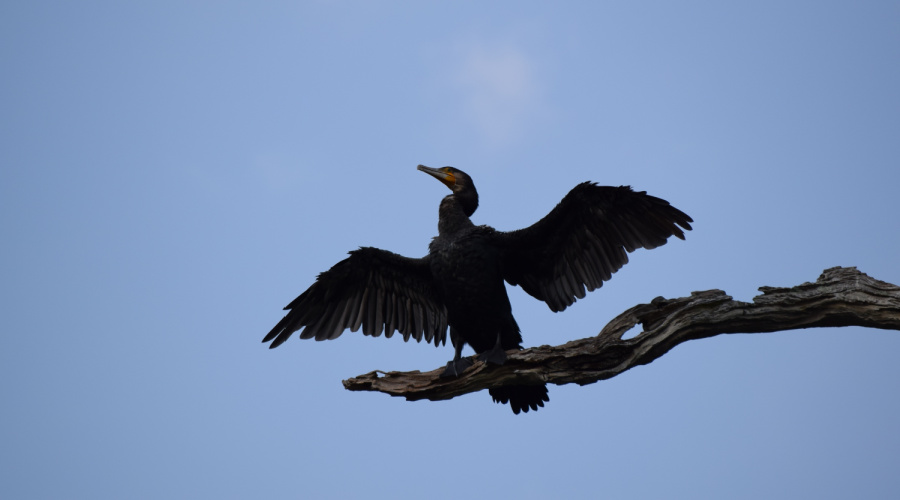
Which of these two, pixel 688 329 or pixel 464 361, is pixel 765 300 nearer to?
pixel 688 329

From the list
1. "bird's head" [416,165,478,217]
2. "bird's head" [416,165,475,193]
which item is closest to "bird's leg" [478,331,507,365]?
"bird's head" [416,165,478,217]

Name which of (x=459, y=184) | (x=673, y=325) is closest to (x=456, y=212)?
(x=459, y=184)

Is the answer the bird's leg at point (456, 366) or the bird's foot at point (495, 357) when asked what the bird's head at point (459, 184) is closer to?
the bird's leg at point (456, 366)

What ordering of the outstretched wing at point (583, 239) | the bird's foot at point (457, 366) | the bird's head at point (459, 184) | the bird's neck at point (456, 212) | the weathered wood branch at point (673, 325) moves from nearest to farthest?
1. the weathered wood branch at point (673, 325)
2. the bird's foot at point (457, 366)
3. the outstretched wing at point (583, 239)
4. the bird's neck at point (456, 212)
5. the bird's head at point (459, 184)

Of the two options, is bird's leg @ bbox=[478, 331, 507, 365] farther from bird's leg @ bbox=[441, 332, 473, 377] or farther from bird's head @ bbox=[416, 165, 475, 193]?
bird's head @ bbox=[416, 165, 475, 193]

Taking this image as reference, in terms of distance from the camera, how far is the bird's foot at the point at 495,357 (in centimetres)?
542

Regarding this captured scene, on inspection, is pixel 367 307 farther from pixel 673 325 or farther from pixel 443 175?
pixel 673 325

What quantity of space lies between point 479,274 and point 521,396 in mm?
962

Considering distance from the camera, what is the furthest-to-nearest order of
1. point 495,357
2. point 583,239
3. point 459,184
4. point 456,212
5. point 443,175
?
point 443,175 < point 459,184 < point 456,212 < point 583,239 < point 495,357

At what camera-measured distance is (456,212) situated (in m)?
6.43

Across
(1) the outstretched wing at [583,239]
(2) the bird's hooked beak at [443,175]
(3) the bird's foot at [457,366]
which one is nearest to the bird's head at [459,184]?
(2) the bird's hooked beak at [443,175]

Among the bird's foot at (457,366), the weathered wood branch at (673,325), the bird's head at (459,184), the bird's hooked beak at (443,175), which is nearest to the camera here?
the weathered wood branch at (673,325)

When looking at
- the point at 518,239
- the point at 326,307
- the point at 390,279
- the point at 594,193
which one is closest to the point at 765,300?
the point at 594,193

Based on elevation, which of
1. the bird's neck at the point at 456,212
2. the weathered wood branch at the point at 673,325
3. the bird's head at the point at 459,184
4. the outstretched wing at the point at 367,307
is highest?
the bird's head at the point at 459,184
